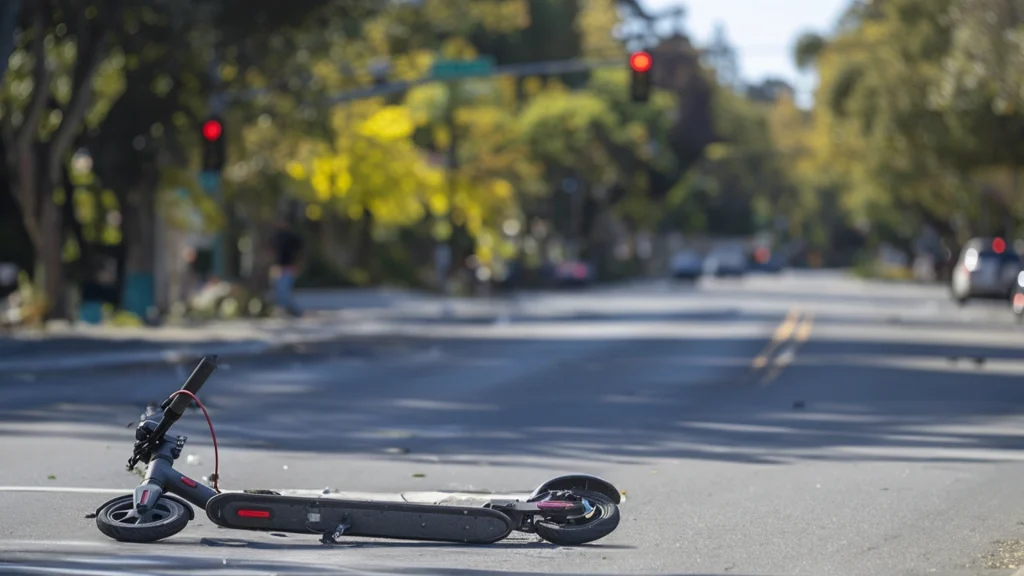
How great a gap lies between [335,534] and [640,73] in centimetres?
2533

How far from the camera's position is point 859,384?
922 inches

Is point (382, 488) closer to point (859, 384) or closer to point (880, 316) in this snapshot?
point (859, 384)

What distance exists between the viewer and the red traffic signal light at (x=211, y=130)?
109ft

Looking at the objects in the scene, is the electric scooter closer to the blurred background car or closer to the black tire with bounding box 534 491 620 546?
the black tire with bounding box 534 491 620 546

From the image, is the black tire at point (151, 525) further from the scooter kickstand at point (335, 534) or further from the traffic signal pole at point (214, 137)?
the traffic signal pole at point (214, 137)

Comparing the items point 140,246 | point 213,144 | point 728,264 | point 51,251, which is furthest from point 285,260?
point 728,264

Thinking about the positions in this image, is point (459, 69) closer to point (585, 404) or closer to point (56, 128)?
point (56, 128)

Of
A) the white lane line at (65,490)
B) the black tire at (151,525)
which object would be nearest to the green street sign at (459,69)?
the white lane line at (65,490)

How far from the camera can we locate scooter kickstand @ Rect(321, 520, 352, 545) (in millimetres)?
10055

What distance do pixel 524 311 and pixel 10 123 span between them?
20.5m

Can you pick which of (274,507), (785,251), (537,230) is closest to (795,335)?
(274,507)

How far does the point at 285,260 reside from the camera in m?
39.9

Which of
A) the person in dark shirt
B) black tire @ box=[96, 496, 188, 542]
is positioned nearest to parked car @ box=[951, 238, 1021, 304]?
the person in dark shirt

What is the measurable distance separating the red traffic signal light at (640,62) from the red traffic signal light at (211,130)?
8.01m
